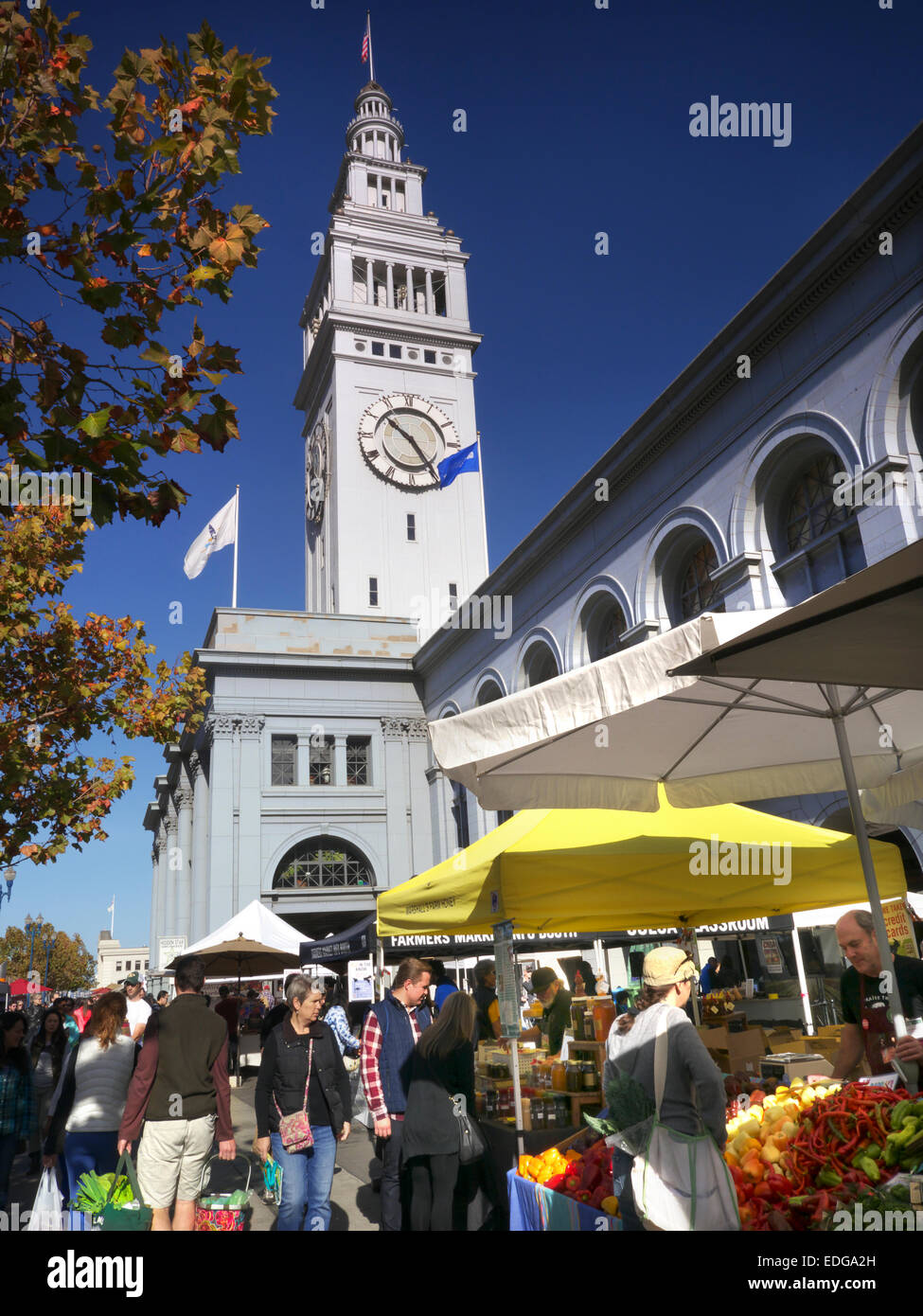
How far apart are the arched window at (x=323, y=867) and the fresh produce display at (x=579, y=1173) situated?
31101 millimetres

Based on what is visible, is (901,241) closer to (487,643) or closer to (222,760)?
(487,643)

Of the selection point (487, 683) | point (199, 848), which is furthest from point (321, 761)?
point (487, 683)

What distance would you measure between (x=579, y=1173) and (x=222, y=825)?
31368 mm

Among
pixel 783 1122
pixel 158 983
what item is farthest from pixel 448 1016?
pixel 158 983

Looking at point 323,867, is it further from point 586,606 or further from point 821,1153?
point 821,1153

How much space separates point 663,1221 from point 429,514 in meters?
45.0

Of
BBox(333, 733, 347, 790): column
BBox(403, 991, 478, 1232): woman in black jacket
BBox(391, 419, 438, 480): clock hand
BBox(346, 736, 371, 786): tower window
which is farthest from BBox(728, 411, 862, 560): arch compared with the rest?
BBox(391, 419, 438, 480): clock hand

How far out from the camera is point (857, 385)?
52.0 feet

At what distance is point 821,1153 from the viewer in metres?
4.13

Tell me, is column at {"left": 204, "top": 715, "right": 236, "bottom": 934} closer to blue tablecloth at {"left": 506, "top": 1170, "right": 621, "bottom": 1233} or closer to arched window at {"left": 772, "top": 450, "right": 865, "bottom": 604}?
arched window at {"left": 772, "top": 450, "right": 865, "bottom": 604}

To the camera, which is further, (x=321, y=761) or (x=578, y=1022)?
(x=321, y=761)

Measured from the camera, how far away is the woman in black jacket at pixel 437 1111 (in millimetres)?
5910

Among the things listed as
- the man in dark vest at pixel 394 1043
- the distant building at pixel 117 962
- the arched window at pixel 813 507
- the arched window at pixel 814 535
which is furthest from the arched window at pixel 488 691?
the distant building at pixel 117 962
